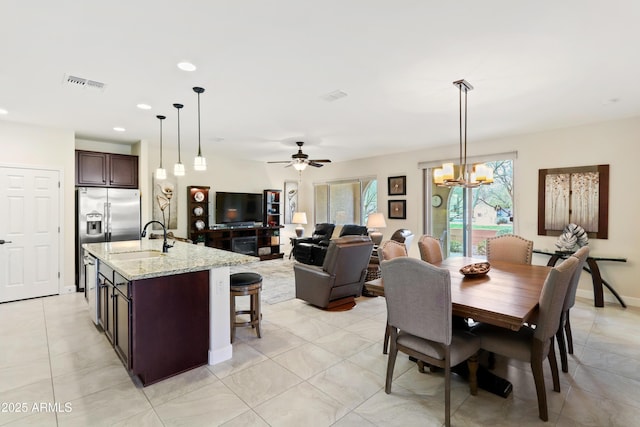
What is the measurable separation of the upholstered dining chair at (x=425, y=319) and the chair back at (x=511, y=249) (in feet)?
6.53

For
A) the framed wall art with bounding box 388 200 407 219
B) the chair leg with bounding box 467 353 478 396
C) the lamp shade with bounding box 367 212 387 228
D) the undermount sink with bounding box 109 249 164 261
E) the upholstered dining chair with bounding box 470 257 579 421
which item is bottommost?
the chair leg with bounding box 467 353 478 396

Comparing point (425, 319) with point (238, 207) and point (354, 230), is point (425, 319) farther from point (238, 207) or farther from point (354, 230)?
point (238, 207)

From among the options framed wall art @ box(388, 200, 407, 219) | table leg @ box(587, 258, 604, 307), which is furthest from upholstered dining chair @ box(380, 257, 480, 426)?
framed wall art @ box(388, 200, 407, 219)

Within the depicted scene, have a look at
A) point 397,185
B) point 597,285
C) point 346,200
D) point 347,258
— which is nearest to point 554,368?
point 347,258

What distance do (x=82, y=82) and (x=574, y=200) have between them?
6661mm

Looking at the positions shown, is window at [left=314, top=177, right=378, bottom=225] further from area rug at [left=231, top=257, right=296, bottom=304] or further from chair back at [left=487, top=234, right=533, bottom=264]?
chair back at [left=487, top=234, right=533, bottom=264]

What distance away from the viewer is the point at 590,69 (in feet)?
9.67

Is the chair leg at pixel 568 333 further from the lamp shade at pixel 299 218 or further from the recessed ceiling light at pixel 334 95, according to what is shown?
the lamp shade at pixel 299 218

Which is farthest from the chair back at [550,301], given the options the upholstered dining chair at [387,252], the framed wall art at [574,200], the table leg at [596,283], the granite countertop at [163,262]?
the framed wall art at [574,200]

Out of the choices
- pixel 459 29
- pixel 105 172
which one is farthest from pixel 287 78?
pixel 105 172

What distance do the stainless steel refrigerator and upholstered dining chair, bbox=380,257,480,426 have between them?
512cm

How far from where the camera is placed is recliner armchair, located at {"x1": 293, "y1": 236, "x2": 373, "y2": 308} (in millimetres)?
4163

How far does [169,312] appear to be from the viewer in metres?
2.60

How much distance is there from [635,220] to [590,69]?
2.81 metres
